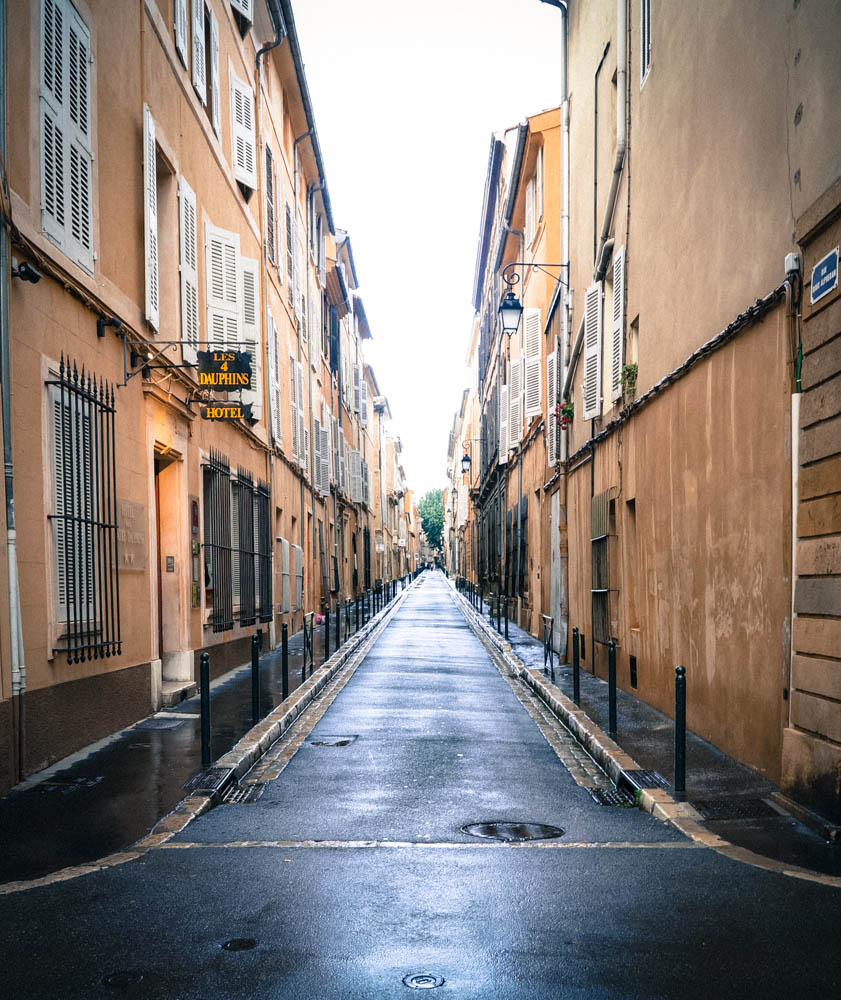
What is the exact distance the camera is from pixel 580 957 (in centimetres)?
425

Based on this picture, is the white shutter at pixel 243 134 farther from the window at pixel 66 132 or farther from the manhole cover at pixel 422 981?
the manhole cover at pixel 422 981

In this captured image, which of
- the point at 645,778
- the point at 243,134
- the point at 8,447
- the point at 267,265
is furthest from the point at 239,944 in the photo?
the point at 267,265

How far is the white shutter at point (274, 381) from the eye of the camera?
63.2ft

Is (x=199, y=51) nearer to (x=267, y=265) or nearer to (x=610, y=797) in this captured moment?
(x=267, y=265)

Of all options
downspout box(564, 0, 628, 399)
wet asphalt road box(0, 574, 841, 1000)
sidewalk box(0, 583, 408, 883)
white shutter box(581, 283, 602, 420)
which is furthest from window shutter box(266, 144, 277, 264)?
wet asphalt road box(0, 574, 841, 1000)

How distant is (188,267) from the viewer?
13.4 metres

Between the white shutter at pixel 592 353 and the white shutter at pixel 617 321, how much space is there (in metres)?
0.81

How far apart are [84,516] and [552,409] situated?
12.6m

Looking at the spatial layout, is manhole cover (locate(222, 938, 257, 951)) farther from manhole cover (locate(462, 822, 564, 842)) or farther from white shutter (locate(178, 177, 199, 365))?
white shutter (locate(178, 177, 199, 365))

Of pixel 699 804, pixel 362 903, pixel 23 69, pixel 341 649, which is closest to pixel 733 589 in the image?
pixel 699 804

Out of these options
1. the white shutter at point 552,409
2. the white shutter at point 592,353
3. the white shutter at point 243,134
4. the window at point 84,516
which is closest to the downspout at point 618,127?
the white shutter at point 592,353

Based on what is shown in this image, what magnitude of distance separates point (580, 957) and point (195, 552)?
10311mm

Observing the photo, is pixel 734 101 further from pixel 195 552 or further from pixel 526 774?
pixel 195 552

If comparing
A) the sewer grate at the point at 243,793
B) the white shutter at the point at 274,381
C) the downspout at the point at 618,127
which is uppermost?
the downspout at the point at 618,127
